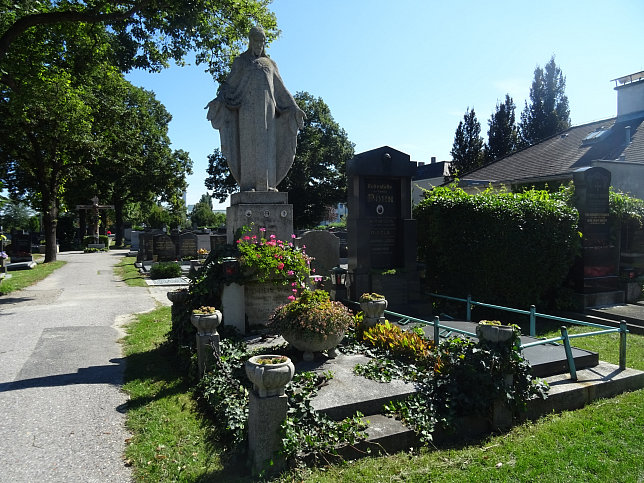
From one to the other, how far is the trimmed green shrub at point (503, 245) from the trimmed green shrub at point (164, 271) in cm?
1204

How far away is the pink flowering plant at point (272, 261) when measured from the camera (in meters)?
6.38

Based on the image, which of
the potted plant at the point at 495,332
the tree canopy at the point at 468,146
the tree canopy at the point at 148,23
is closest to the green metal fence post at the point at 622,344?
the potted plant at the point at 495,332

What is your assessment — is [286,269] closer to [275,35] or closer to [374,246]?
[374,246]

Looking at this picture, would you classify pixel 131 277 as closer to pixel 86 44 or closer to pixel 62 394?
pixel 86 44

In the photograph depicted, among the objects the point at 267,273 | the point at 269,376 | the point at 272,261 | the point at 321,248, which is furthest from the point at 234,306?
the point at 321,248

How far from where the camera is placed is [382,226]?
8.95 metres

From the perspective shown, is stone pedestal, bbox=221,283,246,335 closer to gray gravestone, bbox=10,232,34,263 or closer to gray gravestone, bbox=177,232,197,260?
gray gravestone, bbox=177,232,197,260

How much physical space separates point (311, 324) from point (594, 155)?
61.5 ft

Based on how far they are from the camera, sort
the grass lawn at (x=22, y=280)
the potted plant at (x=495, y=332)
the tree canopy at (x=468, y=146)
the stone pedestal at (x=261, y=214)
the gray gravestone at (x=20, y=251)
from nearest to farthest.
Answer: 1. the potted plant at (x=495, y=332)
2. the stone pedestal at (x=261, y=214)
3. the grass lawn at (x=22, y=280)
4. the gray gravestone at (x=20, y=251)
5. the tree canopy at (x=468, y=146)

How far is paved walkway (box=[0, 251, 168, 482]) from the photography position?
3646 mm

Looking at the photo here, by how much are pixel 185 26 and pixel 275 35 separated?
3270mm

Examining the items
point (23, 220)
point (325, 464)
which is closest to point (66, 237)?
point (23, 220)

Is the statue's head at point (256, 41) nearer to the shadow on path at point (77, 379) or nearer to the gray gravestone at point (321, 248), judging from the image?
the gray gravestone at point (321, 248)

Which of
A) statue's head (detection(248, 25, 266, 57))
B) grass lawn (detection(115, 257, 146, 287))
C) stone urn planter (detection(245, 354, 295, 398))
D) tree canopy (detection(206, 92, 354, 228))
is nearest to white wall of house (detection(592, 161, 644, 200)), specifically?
statue's head (detection(248, 25, 266, 57))
